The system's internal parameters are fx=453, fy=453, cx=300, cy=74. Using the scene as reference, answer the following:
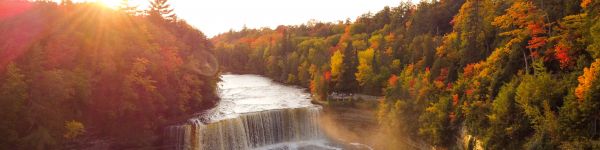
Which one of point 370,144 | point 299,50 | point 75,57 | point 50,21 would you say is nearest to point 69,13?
point 50,21

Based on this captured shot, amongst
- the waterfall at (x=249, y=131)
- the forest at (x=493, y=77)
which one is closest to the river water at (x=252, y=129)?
the waterfall at (x=249, y=131)

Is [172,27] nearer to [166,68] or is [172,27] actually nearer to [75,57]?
[166,68]

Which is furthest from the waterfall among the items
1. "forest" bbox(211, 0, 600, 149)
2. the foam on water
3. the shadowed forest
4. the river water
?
"forest" bbox(211, 0, 600, 149)

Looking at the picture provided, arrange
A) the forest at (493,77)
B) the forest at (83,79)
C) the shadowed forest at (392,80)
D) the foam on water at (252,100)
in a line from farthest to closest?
the foam on water at (252,100)
the forest at (83,79)
the shadowed forest at (392,80)
the forest at (493,77)

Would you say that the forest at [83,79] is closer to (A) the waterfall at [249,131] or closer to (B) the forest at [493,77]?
(A) the waterfall at [249,131]

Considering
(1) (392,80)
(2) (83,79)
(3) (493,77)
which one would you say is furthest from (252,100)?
(3) (493,77)

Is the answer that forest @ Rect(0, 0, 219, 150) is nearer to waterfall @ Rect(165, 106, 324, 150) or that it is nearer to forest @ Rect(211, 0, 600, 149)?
waterfall @ Rect(165, 106, 324, 150)
